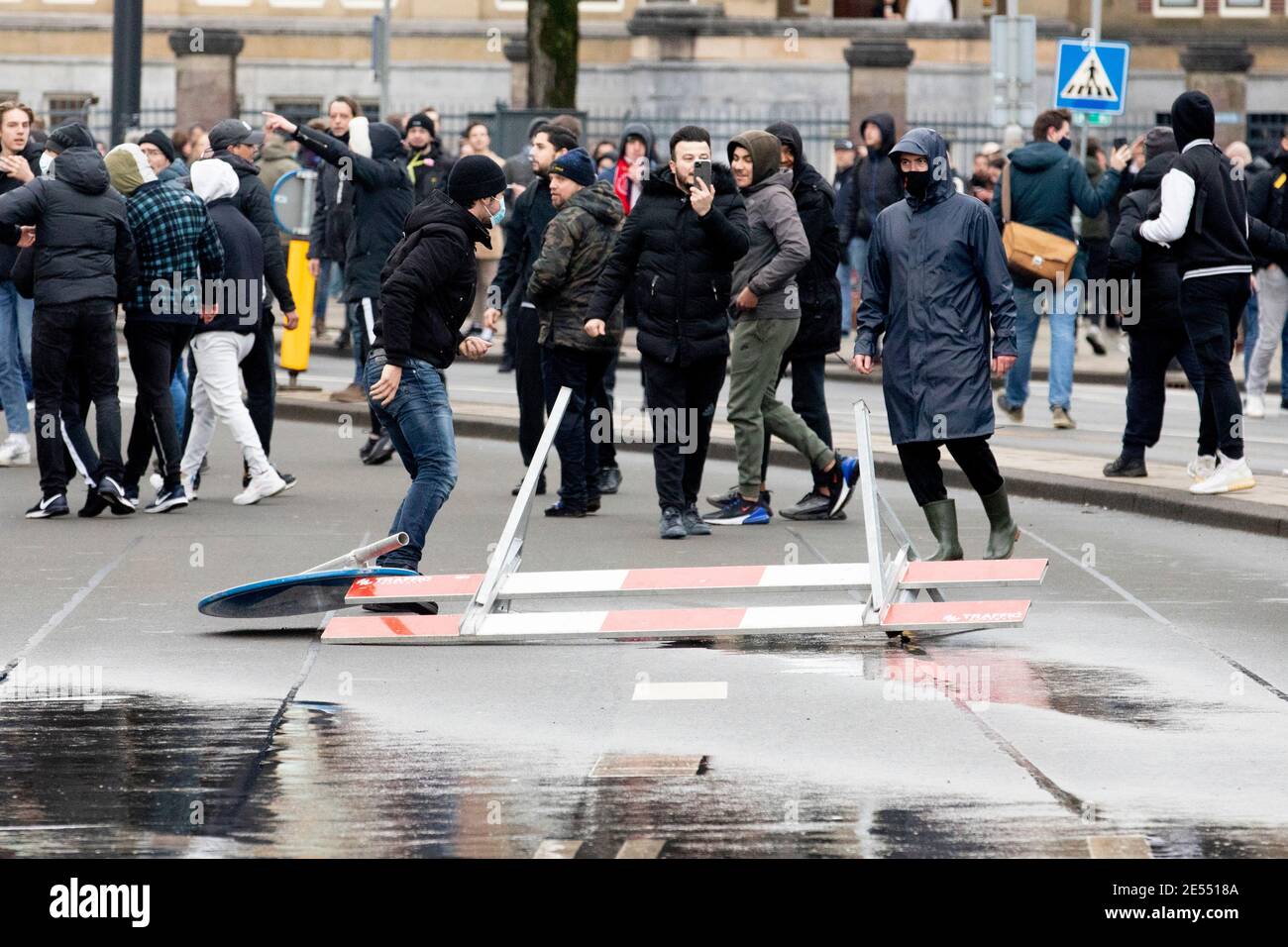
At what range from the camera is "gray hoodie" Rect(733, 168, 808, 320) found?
37.6ft

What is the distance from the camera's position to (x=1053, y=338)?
619 inches

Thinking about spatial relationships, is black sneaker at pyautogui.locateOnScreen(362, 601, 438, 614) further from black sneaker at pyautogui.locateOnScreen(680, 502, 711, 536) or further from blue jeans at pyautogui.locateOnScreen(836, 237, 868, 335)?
blue jeans at pyautogui.locateOnScreen(836, 237, 868, 335)

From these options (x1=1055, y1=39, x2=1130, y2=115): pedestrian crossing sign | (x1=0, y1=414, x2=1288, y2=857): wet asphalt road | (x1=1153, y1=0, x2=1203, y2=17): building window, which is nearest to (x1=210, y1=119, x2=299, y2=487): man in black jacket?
(x1=0, y1=414, x2=1288, y2=857): wet asphalt road

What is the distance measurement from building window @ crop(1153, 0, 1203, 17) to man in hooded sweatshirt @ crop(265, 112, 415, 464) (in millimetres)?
25494

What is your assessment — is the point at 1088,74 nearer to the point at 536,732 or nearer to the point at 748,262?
the point at 748,262

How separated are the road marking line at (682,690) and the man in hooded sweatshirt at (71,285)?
4.97 m

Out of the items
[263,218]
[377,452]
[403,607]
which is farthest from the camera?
[377,452]

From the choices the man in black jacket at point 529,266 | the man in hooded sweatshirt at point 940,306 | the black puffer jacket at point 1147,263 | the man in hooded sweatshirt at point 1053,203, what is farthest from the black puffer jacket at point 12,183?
the man in hooded sweatshirt at point 1053,203

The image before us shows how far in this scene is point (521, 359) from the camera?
41.2 ft

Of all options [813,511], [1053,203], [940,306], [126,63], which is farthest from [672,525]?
[126,63]

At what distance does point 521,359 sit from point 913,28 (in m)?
25.0

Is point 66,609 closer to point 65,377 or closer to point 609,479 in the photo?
point 65,377

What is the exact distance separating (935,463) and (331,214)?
8.12 m
